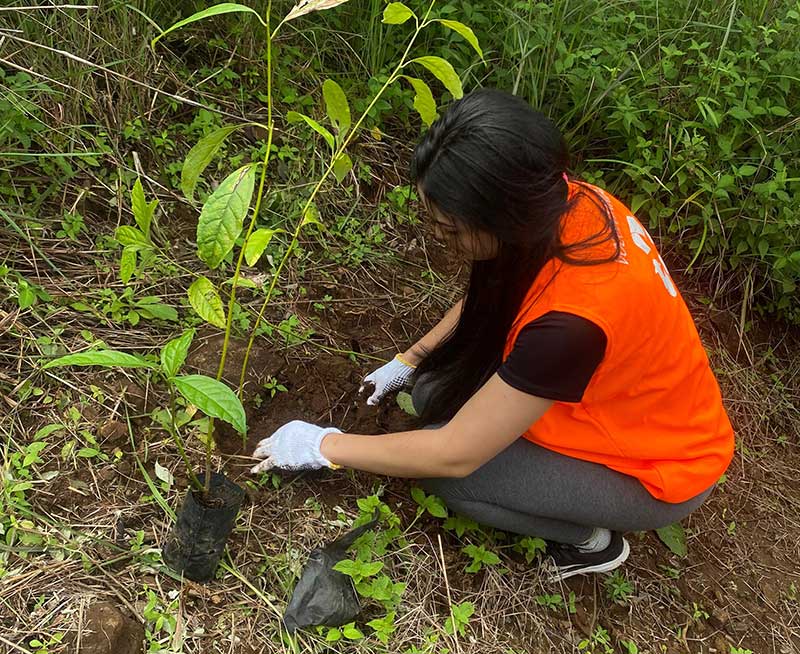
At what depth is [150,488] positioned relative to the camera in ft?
4.80

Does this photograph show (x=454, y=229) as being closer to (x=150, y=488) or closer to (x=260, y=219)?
(x=150, y=488)

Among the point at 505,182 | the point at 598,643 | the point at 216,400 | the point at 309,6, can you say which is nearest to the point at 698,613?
the point at 598,643

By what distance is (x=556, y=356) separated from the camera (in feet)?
3.89

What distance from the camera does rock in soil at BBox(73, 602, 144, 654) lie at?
3.99ft

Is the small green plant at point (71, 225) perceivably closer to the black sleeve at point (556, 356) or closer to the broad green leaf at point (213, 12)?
the broad green leaf at point (213, 12)

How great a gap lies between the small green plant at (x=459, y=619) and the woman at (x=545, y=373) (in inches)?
8.6

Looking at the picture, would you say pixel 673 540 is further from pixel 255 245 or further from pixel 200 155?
pixel 200 155

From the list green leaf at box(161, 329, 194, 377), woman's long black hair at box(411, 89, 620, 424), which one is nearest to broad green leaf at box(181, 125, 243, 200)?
green leaf at box(161, 329, 194, 377)

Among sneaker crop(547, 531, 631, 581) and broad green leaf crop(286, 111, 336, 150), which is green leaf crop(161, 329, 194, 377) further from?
sneaker crop(547, 531, 631, 581)

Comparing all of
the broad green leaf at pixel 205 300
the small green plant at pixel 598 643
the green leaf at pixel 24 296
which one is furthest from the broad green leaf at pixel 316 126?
the small green plant at pixel 598 643

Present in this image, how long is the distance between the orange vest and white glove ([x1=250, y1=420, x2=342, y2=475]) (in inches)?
18.9

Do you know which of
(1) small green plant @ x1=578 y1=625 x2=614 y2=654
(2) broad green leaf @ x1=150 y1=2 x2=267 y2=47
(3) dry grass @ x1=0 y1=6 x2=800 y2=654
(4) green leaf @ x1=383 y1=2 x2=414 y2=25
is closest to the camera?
(2) broad green leaf @ x1=150 y1=2 x2=267 y2=47

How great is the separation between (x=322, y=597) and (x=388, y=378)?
2.05 ft

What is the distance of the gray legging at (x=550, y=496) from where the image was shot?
5.01ft
